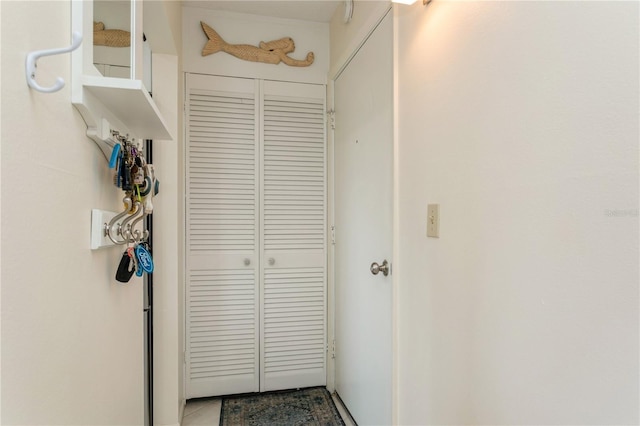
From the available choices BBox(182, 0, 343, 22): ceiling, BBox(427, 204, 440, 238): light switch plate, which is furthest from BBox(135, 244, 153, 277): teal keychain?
BBox(182, 0, 343, 22): ceiling

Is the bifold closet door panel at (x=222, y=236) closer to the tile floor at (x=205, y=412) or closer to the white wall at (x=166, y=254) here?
the tile floor at (x=205, y=412)

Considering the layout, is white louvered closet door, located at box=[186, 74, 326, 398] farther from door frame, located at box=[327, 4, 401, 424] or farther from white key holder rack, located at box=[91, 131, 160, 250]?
white key holder rack, located at box=[91, 131, 160, 250]

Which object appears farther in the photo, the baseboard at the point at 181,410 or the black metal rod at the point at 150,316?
the baseboard at the point at 181,410

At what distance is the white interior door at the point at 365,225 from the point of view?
1539 mm

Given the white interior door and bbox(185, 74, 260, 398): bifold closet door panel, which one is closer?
the white interior door

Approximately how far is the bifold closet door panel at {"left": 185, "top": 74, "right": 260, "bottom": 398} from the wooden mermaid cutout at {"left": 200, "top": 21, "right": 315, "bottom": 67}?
0.16 meters

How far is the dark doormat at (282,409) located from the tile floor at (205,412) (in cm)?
3

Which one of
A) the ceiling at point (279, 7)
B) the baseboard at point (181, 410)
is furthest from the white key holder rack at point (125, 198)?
the ceiling at point (279, 7)

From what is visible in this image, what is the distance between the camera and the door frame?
142 cm

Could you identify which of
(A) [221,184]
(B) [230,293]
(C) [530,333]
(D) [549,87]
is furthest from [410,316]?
(A) [221,184]

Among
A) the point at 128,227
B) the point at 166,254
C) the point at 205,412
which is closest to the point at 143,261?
the point at 128,227

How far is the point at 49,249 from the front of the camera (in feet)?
2.01

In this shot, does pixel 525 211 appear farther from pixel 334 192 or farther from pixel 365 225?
pixel 334 192

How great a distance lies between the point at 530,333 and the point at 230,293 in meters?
1.80
